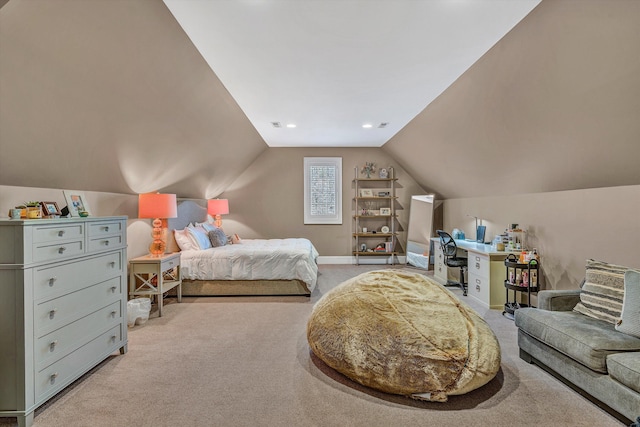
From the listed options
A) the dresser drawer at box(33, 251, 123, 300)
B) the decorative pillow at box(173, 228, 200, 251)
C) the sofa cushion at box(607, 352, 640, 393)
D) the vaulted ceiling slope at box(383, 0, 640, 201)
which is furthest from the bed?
the sofa cushion at box(607, 352, 640, 393)

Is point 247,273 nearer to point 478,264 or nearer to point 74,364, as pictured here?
point 74,364

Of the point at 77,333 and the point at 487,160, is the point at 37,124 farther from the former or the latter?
the point at 487,160

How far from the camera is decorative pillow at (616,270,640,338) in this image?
6.66 feet

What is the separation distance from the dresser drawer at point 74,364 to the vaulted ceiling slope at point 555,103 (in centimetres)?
406

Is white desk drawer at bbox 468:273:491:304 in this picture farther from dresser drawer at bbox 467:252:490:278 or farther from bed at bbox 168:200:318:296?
bed at bbox 168:200:318:296

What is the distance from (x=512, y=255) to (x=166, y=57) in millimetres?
4317

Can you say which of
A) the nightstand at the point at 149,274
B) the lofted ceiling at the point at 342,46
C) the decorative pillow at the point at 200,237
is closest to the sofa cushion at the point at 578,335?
the lofted ceiling at the point at 342,46

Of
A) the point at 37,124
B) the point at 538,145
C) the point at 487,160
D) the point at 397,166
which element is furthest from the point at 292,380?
the point at 397,166

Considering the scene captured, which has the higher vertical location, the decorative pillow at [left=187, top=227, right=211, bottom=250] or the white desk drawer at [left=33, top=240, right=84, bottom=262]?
the white desk drawer at [left=33, top=240, right=84, bottom=262]

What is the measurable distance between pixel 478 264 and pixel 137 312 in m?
4.29

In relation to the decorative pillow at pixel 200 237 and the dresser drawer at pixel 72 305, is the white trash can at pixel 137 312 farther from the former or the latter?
the decorative pillow at pixel 200 237

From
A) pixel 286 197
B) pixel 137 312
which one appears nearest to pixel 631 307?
pixel 137 312

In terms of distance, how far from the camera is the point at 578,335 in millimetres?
2105

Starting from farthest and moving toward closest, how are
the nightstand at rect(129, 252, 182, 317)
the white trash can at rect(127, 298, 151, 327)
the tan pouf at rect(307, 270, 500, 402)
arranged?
the nightstand at rect(129, 252, 182, 317) → the white trash can at rect(127, 298, 151, 327) → the tan pouf at rect(307, 270, 500, 402)
